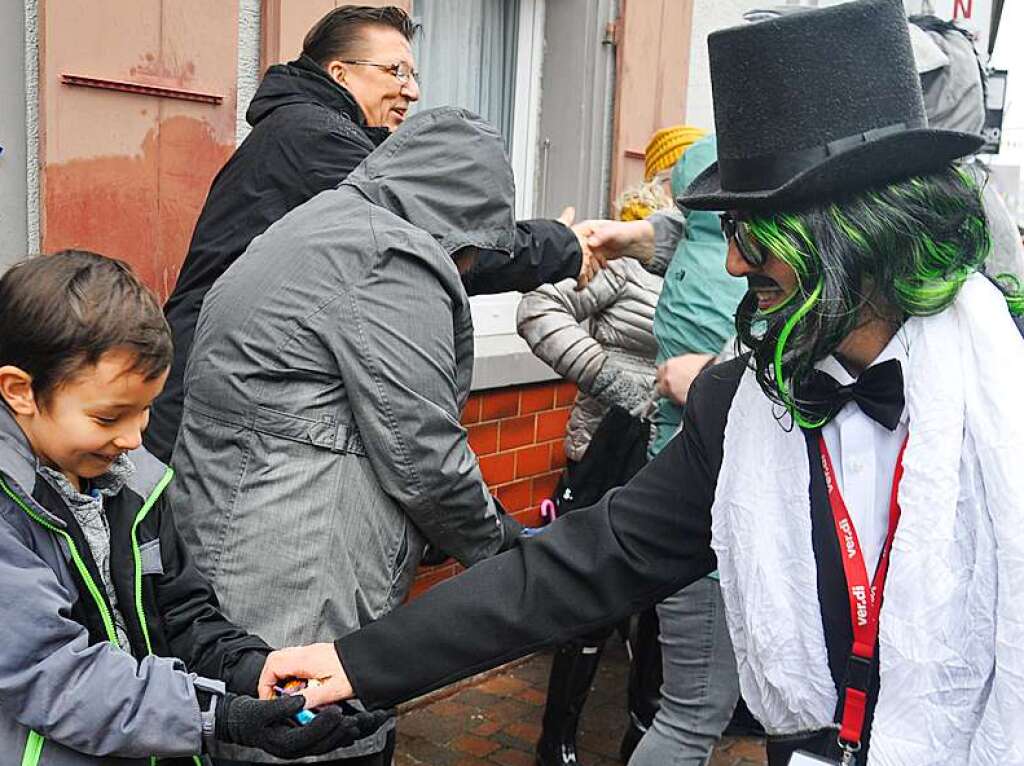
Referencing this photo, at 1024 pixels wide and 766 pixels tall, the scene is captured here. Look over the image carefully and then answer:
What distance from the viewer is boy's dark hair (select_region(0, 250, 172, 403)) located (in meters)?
1.92

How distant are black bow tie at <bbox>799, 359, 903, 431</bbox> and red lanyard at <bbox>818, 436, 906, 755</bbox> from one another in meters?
0.06

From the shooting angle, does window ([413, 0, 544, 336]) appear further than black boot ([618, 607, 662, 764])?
Yes

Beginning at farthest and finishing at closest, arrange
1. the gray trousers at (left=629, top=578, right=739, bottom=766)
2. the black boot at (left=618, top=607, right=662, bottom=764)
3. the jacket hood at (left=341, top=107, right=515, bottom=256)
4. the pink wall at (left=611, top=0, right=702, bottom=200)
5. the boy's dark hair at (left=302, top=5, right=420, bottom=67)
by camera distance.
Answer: the pink wall at (left=611, top=0, right=702, bottom=200) < the black boot at (left=618, top=607, right=662, bottom=764) < the boy's dark hair at (left=302, top=5, right=420, bottom=67) < the gray trousers at (left=629, top=578, right=739, bottom=766) < the jacket hood at (left=341, top=107, right=515, bottom=256)

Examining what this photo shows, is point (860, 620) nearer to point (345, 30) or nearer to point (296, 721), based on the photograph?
point (296, 721)

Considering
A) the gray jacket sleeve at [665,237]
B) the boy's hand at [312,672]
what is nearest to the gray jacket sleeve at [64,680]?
the boy's hand at [312,672]

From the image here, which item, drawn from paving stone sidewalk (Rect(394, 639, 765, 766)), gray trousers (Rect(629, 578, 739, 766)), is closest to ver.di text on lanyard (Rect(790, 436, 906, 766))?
gray trousers (Rect(629, 578, 739, 766))

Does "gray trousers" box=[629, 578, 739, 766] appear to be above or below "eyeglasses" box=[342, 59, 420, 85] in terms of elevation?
below

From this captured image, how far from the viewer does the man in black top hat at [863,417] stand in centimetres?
167

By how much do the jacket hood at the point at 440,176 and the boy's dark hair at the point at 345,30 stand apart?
80 cm

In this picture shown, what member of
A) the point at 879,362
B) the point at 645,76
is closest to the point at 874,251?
the point at 879,362

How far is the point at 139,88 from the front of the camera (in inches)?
134

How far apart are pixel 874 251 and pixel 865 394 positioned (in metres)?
0.22

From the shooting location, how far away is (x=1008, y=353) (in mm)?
1716

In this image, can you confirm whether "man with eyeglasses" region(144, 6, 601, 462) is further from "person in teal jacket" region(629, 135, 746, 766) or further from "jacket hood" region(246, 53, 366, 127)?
"person in teal jacket" region(629, 135, 746, 766)
